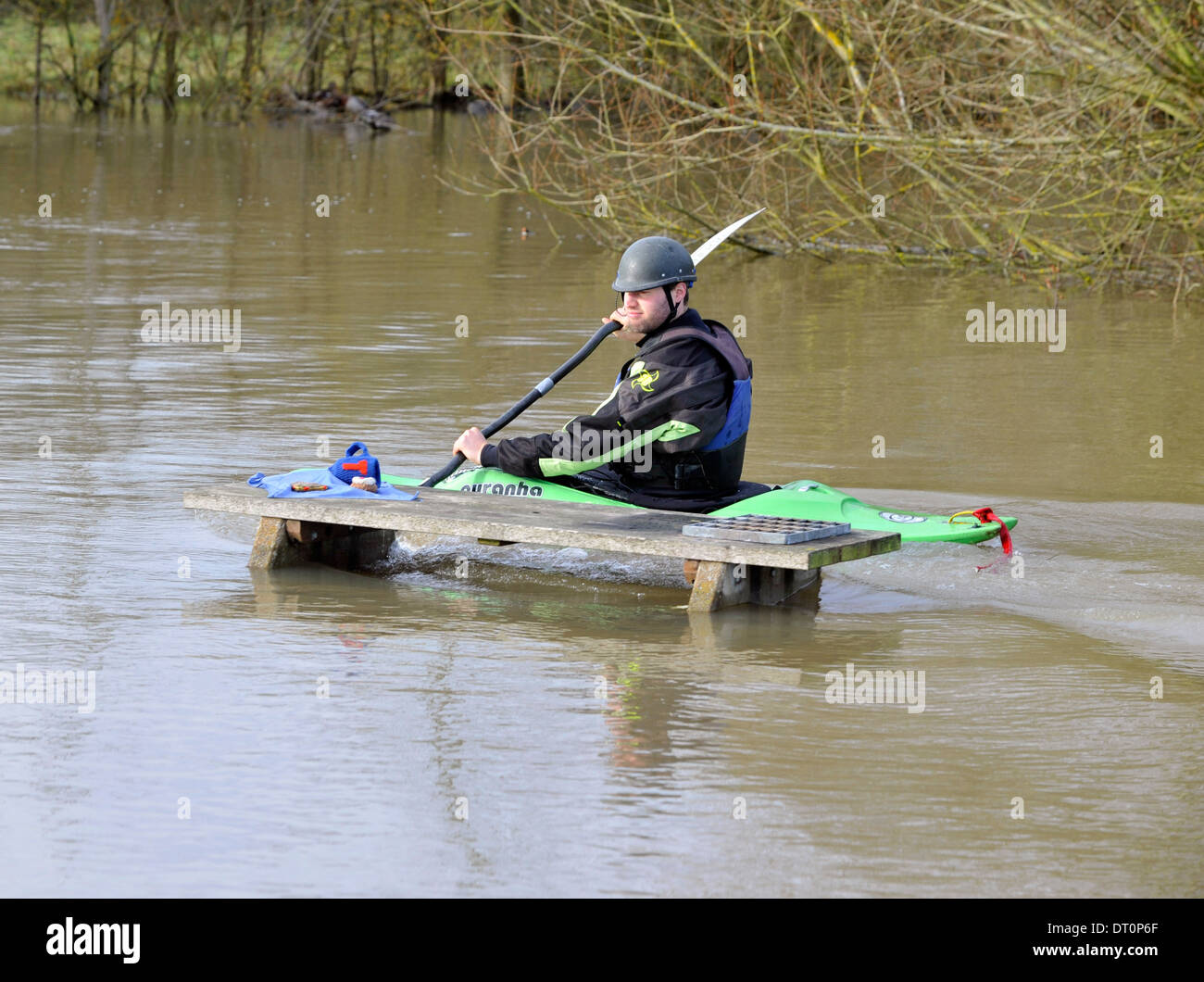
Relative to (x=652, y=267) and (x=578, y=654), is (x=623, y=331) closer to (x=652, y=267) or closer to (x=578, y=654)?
(x=652, y=267)

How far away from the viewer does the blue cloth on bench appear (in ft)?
23.6

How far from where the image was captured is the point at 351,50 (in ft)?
155

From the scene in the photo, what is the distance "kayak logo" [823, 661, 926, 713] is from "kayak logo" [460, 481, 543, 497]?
5.95 feet

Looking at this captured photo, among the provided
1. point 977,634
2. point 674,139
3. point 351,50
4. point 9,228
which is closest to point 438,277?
point 674,139

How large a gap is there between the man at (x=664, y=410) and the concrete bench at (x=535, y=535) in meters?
0.22

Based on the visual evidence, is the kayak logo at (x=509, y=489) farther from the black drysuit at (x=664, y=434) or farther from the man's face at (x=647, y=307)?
the man's face at (x=647, y=307)

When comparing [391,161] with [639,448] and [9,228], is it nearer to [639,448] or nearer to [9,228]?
[9,228]

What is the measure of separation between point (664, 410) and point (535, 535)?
0.73 meters

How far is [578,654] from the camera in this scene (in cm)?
616

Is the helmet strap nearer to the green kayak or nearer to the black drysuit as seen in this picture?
the black drysuit

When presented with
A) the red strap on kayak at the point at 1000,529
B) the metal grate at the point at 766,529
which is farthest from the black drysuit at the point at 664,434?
the red strap on kayak at the point at 1000,529

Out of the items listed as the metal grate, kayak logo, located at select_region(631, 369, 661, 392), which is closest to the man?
kayak logo, located at select_region(631, 369, 661, 392)
